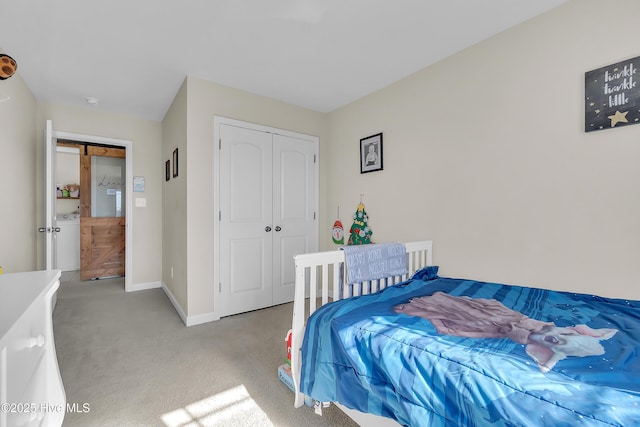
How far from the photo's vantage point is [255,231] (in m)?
3.10

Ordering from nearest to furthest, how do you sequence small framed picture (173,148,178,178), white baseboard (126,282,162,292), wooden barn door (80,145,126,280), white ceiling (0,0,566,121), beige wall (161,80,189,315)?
1. white ceiling (0,0,566,121)
2. beige wall (161,80,189,315)
3. small framed picture (173,148,178,178)
4. white baseboard (126,282,162,292)
5. wooden barn door (80,145,126,280)

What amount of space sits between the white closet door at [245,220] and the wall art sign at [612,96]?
2.63m

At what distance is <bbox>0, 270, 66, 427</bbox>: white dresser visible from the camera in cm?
76

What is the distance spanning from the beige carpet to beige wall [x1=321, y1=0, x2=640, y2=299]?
155 cm

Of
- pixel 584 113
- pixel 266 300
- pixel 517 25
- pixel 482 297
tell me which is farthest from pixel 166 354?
pixel 517 25

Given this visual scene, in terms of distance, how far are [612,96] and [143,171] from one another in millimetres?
4708

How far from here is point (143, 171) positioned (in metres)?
3.96

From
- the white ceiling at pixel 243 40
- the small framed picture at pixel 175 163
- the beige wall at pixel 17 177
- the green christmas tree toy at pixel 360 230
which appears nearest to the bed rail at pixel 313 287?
the green christmas tree toy at pixel 360 230

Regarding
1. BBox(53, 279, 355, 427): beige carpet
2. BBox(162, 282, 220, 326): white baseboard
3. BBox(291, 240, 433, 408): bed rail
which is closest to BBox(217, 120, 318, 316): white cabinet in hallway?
BBox(162, 282, 220, 326): white baseboard

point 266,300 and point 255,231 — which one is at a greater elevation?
point 255,231

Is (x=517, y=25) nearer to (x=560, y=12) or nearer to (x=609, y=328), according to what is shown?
(x=560, y=12)

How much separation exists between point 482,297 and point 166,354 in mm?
2242

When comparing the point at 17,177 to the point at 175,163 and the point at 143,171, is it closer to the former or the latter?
the point at 175,163

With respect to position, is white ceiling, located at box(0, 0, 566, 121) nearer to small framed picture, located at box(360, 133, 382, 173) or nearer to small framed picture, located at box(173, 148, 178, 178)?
small framed picture, located at box(360, 133, 382, 173)
